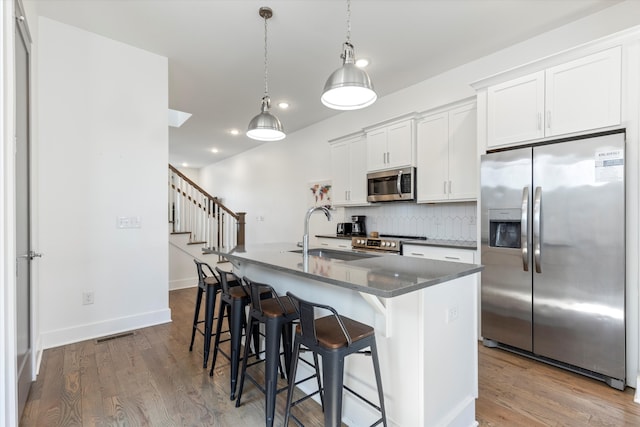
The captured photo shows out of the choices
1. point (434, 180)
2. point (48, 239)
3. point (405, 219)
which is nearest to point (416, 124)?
point (434, 180)

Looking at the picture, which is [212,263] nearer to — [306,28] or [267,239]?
[267,239]

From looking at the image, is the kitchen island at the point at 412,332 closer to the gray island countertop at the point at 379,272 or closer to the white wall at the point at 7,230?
the gray island countertop at the point at 379,272

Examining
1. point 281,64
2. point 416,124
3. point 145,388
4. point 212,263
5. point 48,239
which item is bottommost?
point 145,388

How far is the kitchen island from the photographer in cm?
152

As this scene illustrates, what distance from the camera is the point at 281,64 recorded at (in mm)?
3584

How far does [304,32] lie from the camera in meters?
2.97

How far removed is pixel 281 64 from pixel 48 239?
2.97 meters

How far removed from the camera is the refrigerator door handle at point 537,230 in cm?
253

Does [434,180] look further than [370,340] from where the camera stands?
Yes

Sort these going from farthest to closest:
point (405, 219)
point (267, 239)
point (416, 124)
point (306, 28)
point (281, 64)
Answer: point (267, 239)
point (405, 219)
point (416, 124)
point (281, 64)
point (306, 28)

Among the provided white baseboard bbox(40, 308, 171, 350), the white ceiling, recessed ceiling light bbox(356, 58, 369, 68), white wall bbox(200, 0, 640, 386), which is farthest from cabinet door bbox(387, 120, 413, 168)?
white baseboard bbox(40, 308, 171, 350)

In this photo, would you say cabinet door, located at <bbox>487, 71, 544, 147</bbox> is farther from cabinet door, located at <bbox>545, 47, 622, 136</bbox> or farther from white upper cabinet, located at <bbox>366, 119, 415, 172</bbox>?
white upper cabinet, located at <bbox>366, 119, 415, 172</bbox>

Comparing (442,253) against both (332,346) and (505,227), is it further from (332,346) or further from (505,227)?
(332,346)

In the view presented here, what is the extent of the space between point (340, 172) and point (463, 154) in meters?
2.06
